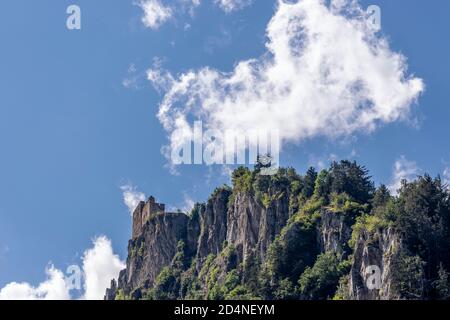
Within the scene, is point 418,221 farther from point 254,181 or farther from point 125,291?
point 125,291

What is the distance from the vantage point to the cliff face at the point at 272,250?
118125 millimetres

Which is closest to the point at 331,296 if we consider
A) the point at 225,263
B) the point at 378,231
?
the point at 378,231

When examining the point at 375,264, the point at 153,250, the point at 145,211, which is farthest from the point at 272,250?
the point at 145,211

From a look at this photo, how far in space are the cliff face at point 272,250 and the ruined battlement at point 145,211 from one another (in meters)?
0.32

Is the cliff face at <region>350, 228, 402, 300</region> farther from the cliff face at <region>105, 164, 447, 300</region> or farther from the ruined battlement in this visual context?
the ruined battlement

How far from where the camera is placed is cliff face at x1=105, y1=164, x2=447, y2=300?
118 meters

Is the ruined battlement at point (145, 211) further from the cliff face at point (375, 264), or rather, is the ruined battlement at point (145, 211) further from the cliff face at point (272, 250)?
A: the cliff face at point (375, 264)

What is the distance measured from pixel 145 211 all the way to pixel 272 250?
2534 inches

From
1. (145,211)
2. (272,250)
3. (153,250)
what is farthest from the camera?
(145,211)

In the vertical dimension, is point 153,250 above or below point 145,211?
below

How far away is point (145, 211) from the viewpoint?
196 meters

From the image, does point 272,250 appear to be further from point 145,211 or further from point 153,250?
point 145,211
